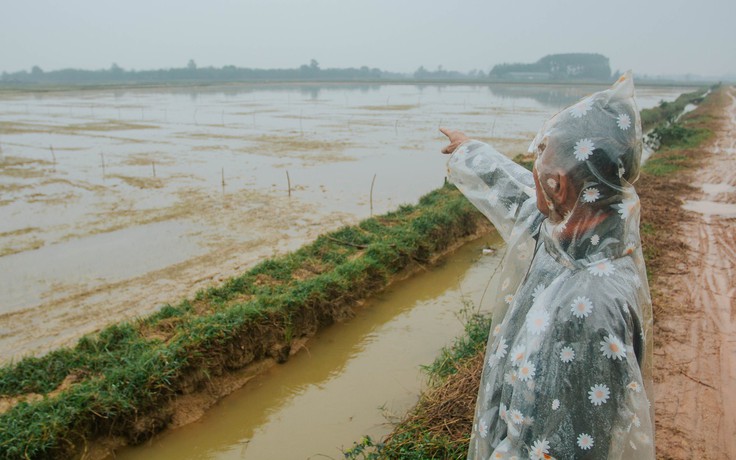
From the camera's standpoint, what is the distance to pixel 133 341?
4.40 meters

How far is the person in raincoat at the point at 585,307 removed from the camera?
1.04 meters

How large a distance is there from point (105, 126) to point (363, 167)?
542 inches

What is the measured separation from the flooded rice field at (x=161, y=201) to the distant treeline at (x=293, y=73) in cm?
6961

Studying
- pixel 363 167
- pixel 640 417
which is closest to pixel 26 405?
pixel 640 417

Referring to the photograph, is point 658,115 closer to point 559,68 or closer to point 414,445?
point 414,445

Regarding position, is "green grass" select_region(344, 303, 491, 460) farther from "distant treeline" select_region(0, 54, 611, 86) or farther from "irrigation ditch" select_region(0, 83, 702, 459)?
"distant treeline" select_region(0, 54, 611, 86)

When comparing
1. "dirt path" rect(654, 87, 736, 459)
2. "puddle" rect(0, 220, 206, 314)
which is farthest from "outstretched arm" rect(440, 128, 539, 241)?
"puddle" rect(0, 220, 206, 314)

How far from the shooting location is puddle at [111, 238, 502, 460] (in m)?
3.85

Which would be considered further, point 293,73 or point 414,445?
point 293,73

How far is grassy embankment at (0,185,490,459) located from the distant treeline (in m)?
82.2

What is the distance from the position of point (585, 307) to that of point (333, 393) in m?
3.75

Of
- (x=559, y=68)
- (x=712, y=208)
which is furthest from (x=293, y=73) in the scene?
(x=712, y=208)

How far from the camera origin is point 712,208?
29.0 ft

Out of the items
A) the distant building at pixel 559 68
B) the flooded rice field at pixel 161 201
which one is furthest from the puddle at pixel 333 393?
the distant building at pixel 559 68
